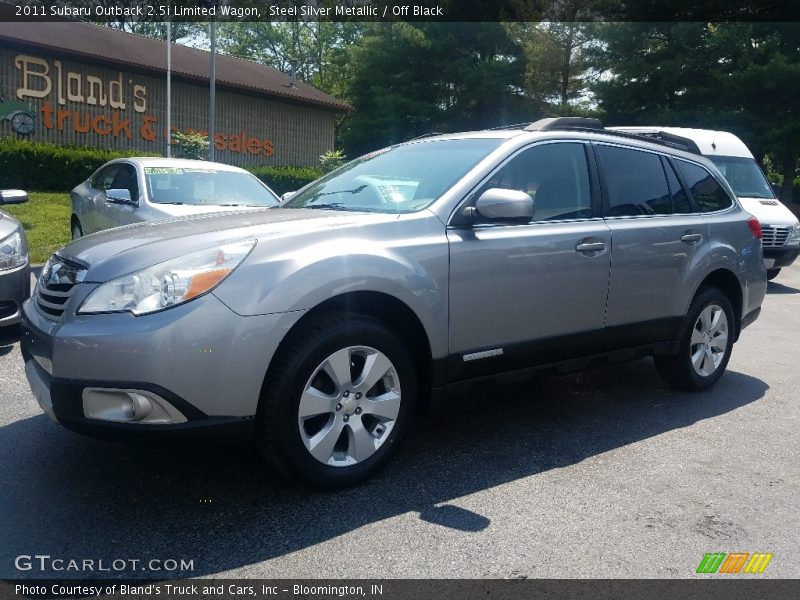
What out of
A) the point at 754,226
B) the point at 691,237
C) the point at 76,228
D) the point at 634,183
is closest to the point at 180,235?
the point at 634,183

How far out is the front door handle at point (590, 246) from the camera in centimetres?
441

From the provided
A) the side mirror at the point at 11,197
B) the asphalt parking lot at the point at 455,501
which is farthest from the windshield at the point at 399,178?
the side mirror at the point at 11,197

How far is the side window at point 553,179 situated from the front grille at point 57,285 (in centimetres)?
220

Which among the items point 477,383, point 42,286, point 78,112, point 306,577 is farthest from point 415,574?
point 78,112

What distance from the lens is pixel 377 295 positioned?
3.64 m

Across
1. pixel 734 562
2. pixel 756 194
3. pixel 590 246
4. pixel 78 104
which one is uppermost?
pixel 78 104

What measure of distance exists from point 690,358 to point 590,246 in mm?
1469

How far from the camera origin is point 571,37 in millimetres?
34844

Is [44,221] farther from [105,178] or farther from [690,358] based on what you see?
[690,358]

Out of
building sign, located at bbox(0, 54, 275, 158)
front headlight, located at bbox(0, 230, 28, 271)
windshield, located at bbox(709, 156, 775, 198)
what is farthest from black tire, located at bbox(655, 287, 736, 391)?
building sign, located at bbox(0, 54, 275, 158)

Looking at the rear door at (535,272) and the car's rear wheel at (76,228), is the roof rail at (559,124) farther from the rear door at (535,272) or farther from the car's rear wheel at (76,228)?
the car's rear wheel at (76,228)

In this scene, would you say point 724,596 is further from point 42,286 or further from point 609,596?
point 42,286

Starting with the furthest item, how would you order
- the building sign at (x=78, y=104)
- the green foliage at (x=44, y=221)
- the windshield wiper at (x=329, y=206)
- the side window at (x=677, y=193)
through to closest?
the building sign at (x=78, y=104) < the green foliage at (x=44, y=221) < the side window at (x=677, y=193) < the windshield wiper at (x=329, y=206)

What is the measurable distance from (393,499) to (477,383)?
836 mm
